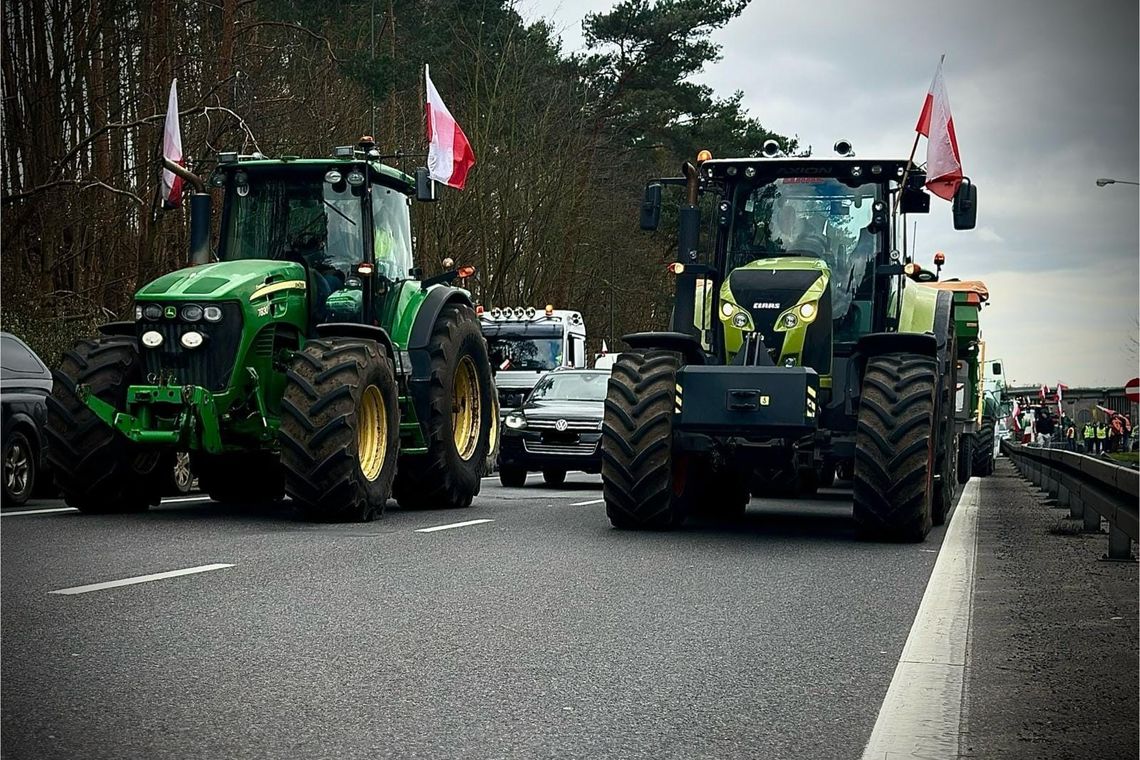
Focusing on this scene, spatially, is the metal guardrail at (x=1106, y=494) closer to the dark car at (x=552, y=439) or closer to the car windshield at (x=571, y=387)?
the dark car at (x=552, y=439)

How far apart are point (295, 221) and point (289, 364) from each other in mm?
1530

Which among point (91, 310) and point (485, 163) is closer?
point (91, 310)

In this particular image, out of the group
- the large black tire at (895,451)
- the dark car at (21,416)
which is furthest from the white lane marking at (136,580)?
the dark car at (21,416)

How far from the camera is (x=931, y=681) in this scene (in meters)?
6.18

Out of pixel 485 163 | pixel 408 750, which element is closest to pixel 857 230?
pixel 408 750

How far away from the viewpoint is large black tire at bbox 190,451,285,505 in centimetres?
1522

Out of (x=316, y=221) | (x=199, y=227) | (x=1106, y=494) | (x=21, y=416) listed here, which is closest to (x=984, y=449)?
(x=1106, y=494)

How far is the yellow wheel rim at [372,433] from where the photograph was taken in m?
13.2

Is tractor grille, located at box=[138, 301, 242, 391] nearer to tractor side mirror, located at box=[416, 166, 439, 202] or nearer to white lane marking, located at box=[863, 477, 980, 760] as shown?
tractor side mirror, located at box=[416, 166, 439, 202]

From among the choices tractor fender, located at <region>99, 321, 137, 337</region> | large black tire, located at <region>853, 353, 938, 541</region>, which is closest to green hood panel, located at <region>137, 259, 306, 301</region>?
tractor fender, located at <region>99, 321, 137, 337</region>

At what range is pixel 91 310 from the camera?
78.1 ft

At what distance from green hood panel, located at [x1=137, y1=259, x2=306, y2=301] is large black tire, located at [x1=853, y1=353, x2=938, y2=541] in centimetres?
497

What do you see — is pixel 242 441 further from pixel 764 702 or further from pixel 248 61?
pixel 248 61

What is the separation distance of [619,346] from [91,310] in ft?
125
